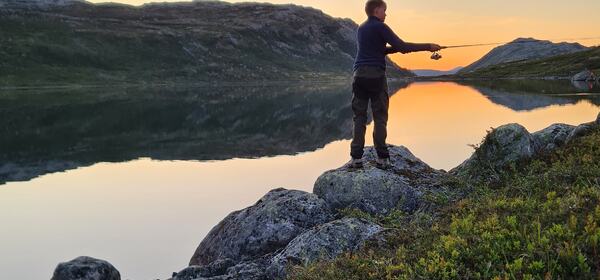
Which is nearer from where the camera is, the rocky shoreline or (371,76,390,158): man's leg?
the rocky shoreline

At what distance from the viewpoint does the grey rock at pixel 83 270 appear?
39.0 feet

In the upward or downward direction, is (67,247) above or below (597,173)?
below

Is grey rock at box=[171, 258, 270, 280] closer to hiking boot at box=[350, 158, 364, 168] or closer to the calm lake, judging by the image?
the calm lake

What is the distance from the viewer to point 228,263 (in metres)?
11.8

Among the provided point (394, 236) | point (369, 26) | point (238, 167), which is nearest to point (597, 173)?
point (394, 236)

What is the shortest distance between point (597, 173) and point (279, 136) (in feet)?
101

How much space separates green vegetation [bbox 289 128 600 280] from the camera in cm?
634

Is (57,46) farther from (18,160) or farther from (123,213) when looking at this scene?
(123,213)

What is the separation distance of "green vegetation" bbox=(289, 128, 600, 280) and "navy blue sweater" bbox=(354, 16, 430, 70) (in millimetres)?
4884

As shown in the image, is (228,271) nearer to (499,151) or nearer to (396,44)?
(396,44)

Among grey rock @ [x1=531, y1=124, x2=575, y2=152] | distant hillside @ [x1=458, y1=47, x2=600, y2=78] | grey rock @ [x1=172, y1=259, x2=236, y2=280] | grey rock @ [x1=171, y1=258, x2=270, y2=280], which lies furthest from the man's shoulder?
distant hillside @ [x1=458, y1=47, x2=600, y2=78]

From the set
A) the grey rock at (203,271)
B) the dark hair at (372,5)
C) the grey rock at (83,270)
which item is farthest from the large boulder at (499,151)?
the grey rock at (83,270)

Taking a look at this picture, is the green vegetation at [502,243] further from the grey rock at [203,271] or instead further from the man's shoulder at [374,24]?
the man's shoulder at [374,24]

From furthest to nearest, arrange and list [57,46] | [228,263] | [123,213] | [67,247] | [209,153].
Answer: [57,46] → [209,153] → [123,213] → [67,247] → [228,263]
